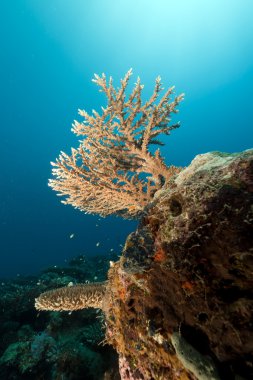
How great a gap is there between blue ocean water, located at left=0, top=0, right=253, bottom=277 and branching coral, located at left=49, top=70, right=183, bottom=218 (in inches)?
3012

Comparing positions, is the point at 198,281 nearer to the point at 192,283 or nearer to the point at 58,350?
the point at 192,283

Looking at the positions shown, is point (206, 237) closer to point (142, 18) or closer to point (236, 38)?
point (142, 18)

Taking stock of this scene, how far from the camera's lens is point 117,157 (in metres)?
5.55

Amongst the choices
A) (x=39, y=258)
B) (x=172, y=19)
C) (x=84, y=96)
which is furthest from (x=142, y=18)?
(x=39, y=258)

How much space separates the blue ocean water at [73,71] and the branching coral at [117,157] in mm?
76499

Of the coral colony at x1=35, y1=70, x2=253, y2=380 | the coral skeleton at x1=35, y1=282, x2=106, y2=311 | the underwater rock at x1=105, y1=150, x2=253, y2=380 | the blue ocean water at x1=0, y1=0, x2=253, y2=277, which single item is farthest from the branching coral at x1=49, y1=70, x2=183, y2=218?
the blue ocean water at x1=0, y1=0, x2=253, y2=277

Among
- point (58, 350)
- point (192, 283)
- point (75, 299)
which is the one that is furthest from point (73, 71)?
point (192, 283)

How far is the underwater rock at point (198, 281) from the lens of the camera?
1.72m

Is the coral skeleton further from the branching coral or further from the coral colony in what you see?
the branching coral

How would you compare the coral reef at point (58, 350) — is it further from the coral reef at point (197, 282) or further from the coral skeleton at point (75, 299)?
the coral reef at point (197, 282)

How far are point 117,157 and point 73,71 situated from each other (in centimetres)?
10477

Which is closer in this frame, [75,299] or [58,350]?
[75,299]

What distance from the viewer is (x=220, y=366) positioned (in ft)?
5.63

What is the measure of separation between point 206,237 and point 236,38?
124 meters
